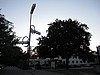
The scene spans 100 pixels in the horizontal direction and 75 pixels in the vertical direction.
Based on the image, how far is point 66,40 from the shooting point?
4628 cm

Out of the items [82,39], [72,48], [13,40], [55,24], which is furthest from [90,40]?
[13,40]

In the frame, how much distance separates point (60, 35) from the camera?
155 ft

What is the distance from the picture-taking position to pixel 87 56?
4909cm

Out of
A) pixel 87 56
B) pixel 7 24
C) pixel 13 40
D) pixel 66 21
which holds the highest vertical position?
pixel 66 21

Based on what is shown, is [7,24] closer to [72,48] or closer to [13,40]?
[13,40]

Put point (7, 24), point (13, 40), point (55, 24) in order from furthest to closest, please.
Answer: point (55, 24) → point (13, 40) → point (7, 24)

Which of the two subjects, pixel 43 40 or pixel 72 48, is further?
pixel 43 40

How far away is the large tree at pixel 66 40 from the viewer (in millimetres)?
46469

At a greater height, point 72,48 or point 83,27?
point 83,27

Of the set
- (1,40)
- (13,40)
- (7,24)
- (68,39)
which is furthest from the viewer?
(68,39)

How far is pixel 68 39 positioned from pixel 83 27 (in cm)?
635

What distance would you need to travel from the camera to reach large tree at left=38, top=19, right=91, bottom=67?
1829 inches

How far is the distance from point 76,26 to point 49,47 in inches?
353

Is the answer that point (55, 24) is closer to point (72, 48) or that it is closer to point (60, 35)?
point (60, 35)
